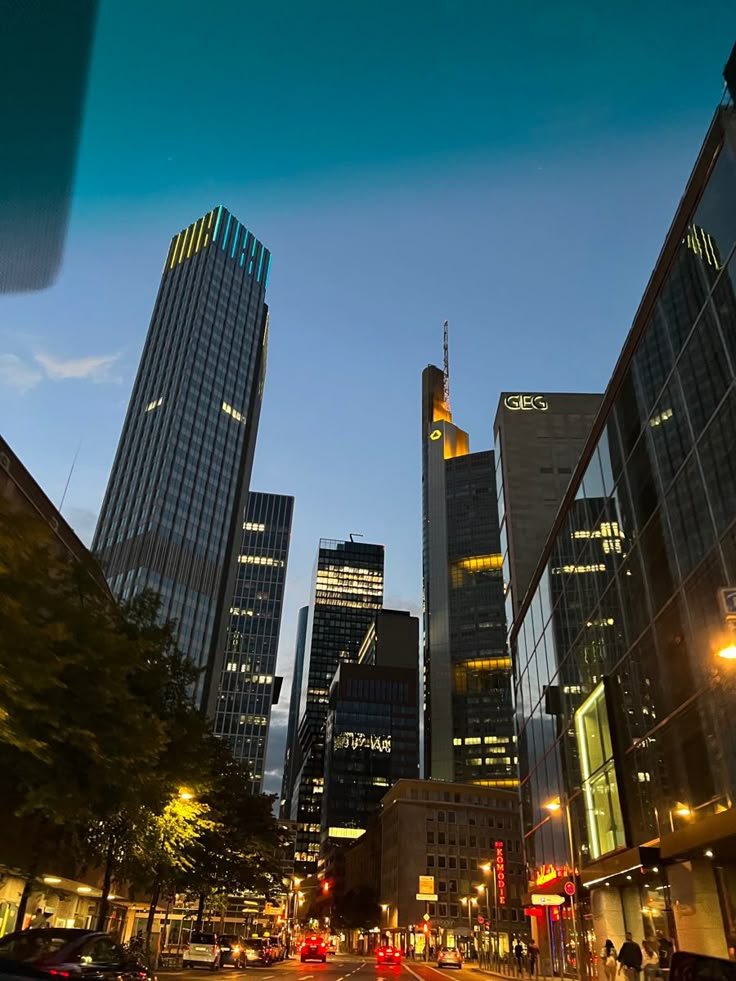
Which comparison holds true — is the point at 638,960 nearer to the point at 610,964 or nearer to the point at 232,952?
the point at 610,964

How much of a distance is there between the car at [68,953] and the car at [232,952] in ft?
99.8

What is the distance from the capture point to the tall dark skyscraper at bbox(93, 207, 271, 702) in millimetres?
146375

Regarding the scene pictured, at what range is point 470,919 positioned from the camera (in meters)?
124

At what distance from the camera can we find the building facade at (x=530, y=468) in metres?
66.1

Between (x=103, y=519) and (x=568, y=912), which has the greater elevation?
(x=103, y=519)

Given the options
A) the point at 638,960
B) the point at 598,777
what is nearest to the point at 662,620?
the point at 638,960

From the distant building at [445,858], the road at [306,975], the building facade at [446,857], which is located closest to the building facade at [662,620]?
the road at [306,975]

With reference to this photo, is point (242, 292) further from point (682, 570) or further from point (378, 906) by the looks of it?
point (682, 570)

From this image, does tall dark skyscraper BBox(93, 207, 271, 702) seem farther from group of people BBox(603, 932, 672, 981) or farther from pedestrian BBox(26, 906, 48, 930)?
group of people BBox(603, 932, 672, 981)

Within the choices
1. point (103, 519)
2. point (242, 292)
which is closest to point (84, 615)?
point (103, 519)

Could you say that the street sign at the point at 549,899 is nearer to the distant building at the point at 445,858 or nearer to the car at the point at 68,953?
the car at the point at 68,953

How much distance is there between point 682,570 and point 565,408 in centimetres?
5422

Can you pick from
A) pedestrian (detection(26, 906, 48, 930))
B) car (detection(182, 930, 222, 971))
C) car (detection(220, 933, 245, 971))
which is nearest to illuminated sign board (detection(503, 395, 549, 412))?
car (detection(220, 933, 245, 971))

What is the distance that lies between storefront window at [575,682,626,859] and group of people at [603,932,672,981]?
396cm
